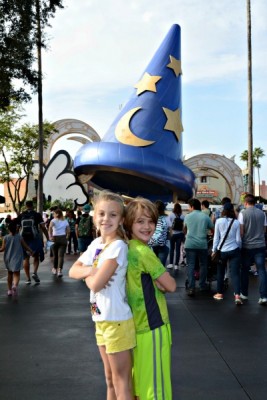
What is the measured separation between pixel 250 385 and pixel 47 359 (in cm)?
197

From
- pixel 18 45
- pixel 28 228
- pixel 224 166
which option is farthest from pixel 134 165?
pixel 224 166

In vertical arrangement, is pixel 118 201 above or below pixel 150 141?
below

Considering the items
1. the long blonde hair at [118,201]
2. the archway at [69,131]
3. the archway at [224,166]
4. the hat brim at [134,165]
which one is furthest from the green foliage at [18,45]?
the archway at [224,166]

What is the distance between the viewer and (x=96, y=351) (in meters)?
5.51

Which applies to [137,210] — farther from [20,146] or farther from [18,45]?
[20,146]

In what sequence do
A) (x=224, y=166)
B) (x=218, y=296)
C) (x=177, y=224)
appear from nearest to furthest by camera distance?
(x=218, y=296) → (x=177, y=224) → (x=224, y=166)

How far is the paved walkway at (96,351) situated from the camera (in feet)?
14.1

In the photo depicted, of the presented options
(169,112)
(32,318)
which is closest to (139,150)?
(169,112)

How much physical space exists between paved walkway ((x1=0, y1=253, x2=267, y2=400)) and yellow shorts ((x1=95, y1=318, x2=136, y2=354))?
1284 millimetres

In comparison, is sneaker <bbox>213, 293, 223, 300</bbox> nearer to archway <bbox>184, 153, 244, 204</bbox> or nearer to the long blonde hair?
the long blonde hair

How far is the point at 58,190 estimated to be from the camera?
38656mm

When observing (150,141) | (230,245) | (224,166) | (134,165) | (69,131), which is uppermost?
(69,131)

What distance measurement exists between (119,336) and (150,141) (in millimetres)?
25069

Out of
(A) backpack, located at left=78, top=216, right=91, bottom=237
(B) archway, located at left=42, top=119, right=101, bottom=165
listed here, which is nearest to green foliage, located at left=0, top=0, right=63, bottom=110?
(A) backpack, located at left=78, top=216, right=91, bottom=237
